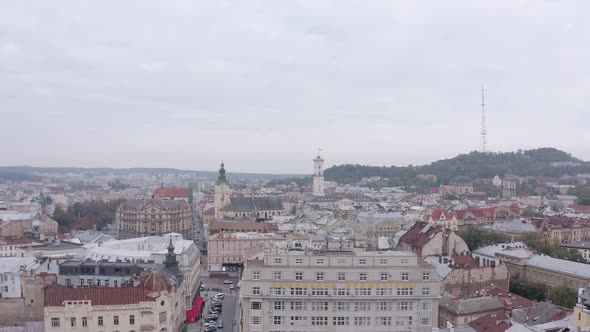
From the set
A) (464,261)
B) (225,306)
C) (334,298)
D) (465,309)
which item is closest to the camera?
(334,298)

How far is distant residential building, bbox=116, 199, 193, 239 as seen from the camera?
105188 mm

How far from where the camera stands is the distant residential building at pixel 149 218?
345ft

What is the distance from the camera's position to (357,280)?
40562mm

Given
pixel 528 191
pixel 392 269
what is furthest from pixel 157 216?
pixel 528 191

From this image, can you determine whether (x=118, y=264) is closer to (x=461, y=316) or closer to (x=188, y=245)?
(x=188, y=245)

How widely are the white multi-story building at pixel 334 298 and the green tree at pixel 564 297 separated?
1817 centimetres

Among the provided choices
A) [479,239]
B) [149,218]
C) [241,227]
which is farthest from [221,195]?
[479,239]

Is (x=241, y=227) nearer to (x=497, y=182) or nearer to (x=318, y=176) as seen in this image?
(x=318, y=176)

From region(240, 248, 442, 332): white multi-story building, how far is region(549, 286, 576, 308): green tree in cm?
1817

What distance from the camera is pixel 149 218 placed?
105375 millimetres

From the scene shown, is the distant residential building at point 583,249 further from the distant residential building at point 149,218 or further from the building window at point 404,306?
the distant residential building at point 149,218

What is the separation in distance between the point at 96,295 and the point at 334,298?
1683 centimetres

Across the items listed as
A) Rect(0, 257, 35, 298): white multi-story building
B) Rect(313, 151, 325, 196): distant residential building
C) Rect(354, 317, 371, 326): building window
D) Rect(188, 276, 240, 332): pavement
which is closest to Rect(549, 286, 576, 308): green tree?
Rect(354, 317, 371, 326): building window

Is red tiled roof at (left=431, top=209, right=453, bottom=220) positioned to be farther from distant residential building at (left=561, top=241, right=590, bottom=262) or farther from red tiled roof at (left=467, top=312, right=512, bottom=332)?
red tiled roof at (left=467, top=312, right=512, bottom=332)
